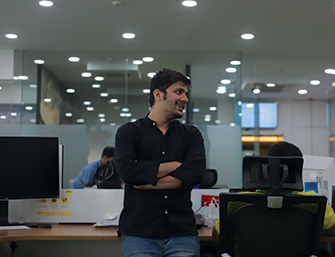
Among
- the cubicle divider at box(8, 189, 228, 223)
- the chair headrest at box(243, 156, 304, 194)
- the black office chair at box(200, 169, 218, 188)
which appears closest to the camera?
the chair headrest at box(243, 156, 304, 194)

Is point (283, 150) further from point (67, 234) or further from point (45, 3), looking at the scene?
point (45, 3)

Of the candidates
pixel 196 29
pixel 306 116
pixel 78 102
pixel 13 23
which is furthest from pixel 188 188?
pixel 306 116

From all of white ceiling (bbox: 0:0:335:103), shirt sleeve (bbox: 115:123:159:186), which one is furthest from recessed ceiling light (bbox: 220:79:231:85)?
shirt sleeve (bbox: 115:123:159:186)

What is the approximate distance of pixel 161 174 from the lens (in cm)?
188

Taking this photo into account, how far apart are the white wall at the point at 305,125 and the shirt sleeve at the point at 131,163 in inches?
334

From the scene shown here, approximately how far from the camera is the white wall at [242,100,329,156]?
995cm

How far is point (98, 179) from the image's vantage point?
10.4 ft

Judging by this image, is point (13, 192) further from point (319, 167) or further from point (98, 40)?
point (98, 40)

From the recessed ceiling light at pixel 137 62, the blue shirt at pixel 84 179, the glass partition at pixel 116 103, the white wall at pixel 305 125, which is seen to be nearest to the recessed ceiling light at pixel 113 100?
the glass partition at pixel 116 103

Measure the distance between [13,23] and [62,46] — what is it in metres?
1.13

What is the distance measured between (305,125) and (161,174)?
8851 mm

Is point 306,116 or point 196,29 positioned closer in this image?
point 196,29

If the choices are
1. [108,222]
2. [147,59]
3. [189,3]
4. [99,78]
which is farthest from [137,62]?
[108,222]

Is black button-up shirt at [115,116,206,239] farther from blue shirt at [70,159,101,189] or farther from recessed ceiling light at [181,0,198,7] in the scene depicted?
blue shirt at [70,159,101,189]
